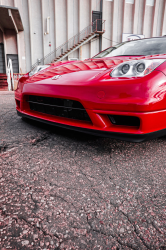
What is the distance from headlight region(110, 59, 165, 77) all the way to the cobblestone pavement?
0.67 metres

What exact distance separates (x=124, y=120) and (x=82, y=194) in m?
0.68

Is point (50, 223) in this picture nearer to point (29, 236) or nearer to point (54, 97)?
point (29, 236)

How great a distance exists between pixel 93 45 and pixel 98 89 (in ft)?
49.8

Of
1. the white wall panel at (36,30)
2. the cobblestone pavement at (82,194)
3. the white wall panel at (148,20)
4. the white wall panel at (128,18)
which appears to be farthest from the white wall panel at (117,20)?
the cobblestone pavement at (82,194)

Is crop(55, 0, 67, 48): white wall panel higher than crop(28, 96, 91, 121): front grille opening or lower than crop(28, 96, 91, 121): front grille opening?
higher

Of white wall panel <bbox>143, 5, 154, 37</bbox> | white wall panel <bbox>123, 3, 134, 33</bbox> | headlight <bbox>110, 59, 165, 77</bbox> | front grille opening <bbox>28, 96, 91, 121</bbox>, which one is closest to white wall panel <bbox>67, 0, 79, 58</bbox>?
white wall panel <bbox>123, 3, 134, 33</bbox>

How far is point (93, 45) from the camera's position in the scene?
14938 mm

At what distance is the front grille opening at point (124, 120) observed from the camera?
1.33 meters

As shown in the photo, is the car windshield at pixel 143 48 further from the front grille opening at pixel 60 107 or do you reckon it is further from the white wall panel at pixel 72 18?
the white wall panel at pixel 72 18

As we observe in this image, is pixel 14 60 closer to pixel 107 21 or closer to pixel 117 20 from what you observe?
pixel 107 21

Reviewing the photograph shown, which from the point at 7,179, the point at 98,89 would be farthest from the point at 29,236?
the point at 98,89

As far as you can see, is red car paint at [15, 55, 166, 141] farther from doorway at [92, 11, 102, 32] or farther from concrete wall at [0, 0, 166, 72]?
doorway at [92, 11, 102, 32]

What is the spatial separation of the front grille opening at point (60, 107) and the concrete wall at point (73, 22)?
44.3 ft

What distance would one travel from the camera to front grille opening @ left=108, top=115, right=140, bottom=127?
1.33 m
